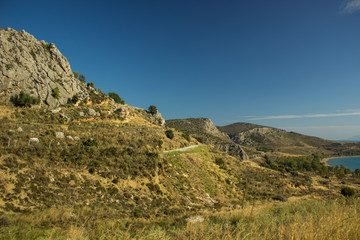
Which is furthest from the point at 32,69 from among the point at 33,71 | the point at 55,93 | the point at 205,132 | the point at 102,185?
the point at 205,132

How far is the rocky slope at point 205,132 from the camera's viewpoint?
301 ft

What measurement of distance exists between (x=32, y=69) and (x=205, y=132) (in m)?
108

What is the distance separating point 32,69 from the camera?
4378 cm

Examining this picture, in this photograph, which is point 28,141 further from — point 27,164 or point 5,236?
point 5,236

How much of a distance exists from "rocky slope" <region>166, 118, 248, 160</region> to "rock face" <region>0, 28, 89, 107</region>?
64.5 meters

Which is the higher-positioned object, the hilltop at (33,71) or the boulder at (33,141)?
the hilltop at (33,71)

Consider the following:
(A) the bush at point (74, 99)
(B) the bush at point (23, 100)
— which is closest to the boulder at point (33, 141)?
(B) the bush at point (23, 100)

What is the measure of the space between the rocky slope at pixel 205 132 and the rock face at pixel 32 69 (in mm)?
64535

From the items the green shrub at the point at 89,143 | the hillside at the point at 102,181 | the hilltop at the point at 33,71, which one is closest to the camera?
the hillside at the point at 102,181

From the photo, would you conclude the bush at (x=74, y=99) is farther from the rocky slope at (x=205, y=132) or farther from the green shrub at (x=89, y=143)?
the rocky slope at (x=205, y=132)

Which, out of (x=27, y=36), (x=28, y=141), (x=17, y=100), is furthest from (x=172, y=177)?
(x=27, y=36)

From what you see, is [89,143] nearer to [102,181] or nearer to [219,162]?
[102,181]

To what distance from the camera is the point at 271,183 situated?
43.8 m

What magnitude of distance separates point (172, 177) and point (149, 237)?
2840cm
